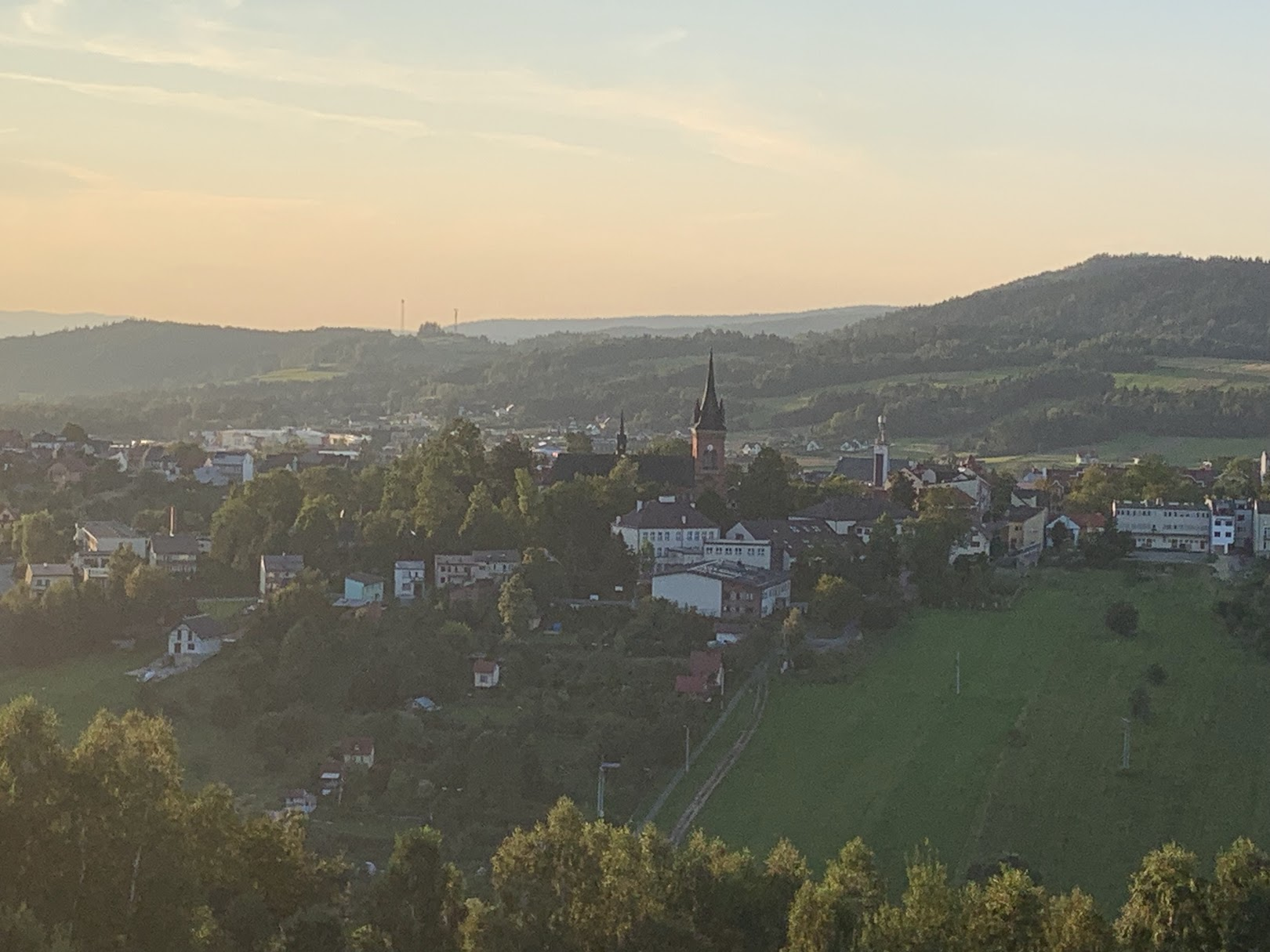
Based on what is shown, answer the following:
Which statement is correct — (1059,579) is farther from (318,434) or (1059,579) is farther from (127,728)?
(318,434)

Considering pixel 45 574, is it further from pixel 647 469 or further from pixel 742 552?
pixel 742 552

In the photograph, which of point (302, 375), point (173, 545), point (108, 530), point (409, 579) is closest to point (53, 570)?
point (173, 545)

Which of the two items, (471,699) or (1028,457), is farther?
(1028,457)

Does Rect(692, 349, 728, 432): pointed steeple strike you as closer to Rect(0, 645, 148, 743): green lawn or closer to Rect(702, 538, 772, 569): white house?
Rect(702, 538, 772, 569): white house

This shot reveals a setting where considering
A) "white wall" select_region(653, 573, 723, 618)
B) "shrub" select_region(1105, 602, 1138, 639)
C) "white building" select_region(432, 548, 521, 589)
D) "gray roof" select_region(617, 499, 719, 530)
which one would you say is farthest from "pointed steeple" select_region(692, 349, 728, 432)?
"shrub" select_region(1105, 602, 1138, 639)

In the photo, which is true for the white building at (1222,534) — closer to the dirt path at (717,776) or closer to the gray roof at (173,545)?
the dirt path at (717,776)

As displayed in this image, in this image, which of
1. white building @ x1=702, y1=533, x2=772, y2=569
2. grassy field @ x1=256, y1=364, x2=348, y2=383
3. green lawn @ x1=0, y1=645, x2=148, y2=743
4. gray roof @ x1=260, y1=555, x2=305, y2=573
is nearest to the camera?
green lawn @ x1=0, y1=645, x2=148, y2=743

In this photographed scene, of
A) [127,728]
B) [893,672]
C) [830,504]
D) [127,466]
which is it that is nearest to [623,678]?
[893,672]
